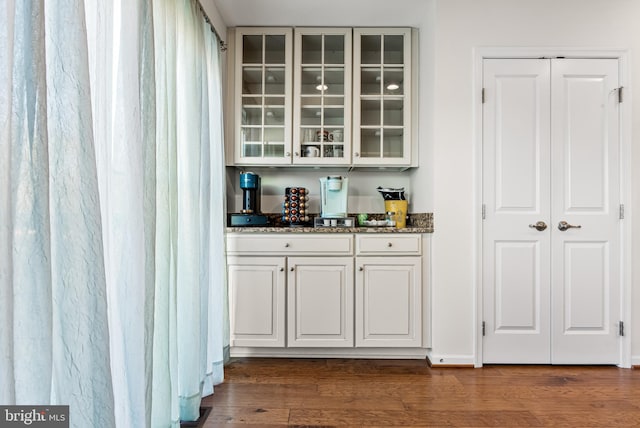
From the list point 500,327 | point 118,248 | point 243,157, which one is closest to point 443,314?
point 500,327

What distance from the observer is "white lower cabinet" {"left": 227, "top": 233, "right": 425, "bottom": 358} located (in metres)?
2.66

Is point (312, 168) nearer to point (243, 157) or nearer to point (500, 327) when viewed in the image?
point (243, 157)

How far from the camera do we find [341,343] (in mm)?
2664

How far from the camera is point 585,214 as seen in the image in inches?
103

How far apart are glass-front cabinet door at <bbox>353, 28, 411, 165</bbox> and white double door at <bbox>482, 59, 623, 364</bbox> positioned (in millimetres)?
650

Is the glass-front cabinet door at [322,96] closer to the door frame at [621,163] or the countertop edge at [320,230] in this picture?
the countertop edge at [320,230]

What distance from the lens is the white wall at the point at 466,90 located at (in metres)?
2.60

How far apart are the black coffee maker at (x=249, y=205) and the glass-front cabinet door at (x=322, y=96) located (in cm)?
39

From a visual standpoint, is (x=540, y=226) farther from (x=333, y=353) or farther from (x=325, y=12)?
(x=325, y=12)

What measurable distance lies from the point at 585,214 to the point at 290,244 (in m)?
2.07

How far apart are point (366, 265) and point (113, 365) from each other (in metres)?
1.75

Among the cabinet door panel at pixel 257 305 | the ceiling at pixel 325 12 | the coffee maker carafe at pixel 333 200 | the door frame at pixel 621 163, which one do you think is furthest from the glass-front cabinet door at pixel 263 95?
the door frame at pixel 621 163

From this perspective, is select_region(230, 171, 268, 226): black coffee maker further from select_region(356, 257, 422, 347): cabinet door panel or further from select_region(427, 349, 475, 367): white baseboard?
select_region(427, 349, 475, 367): white baseboard

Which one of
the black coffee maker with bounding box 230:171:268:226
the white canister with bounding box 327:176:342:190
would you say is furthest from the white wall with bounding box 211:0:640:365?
the black coffee maker with bounding box 230:171:268:226
